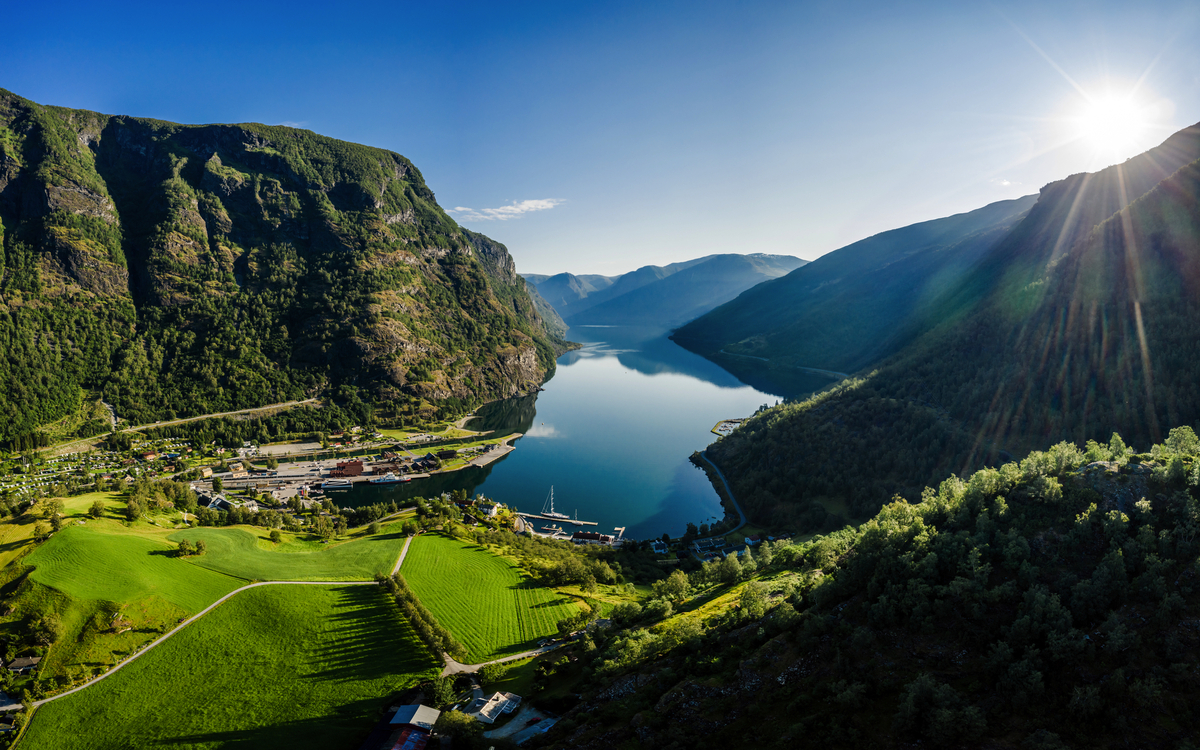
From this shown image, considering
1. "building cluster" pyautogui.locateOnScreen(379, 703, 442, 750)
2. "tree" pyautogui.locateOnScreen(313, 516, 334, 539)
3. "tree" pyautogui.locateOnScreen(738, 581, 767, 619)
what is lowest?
"building cluster" pyautogui.locateOnScreen(379, 703, 442, 750)

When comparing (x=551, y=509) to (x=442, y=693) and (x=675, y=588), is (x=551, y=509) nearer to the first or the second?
(x=675, y=588)

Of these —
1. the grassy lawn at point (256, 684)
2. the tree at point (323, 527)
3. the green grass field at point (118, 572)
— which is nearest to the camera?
the grassy lawn at point (256, 684)

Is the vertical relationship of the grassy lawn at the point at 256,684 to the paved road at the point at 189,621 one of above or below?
below

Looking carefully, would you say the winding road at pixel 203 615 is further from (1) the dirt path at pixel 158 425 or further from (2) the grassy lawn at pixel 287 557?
(1) the dirt path at pixel 158 425

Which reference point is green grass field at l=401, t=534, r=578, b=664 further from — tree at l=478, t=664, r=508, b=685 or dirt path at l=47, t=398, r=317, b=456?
dirt path at l=47, t=398, r=317, b=456

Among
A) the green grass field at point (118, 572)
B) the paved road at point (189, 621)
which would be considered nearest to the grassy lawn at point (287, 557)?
the paved road at point (189, 621)

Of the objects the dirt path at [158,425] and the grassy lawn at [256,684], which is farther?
the dirt path at [158,425]

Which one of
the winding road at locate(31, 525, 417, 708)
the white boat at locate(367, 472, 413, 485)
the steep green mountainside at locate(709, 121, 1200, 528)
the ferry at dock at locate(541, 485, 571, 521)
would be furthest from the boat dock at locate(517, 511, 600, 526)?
the white boat at locate(367, 472, 413, 485)

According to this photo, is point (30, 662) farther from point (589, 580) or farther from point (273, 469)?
point (273, 469)
